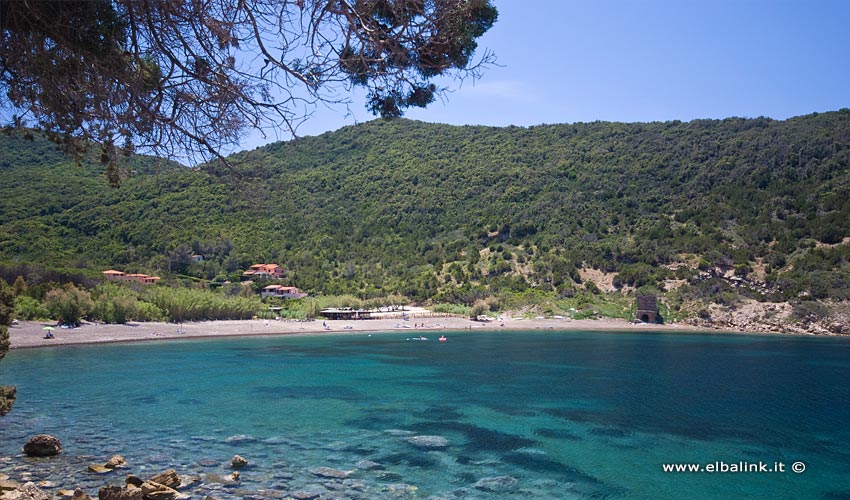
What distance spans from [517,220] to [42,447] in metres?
62.6

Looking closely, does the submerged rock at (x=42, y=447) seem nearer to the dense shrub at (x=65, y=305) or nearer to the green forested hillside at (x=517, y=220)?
the dense shrub at (x=65, y=305)

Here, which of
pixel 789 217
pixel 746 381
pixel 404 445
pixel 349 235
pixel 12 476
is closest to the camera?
pixel 12 476

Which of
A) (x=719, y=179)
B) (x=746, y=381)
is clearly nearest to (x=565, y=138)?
(x=719, y=179)

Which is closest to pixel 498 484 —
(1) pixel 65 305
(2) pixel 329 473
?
(2) pixel 329 473

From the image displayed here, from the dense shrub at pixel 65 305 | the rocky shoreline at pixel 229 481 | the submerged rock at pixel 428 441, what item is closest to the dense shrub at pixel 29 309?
the dense shrub at pixel 65 305

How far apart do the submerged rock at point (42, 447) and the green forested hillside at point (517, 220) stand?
35.3 m

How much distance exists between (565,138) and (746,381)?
75.4 metres

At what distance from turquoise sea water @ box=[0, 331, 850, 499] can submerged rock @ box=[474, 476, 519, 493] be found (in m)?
0.09

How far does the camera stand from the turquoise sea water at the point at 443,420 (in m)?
10.5

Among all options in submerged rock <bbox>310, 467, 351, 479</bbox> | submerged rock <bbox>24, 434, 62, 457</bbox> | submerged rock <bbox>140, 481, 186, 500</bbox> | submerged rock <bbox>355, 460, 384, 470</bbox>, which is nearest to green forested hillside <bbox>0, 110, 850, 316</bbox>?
submerged rock <bbox>24, 434, 62, 457</bbox>

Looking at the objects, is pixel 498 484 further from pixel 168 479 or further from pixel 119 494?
pixel 119 494

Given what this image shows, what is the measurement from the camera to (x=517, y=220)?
2766 inches

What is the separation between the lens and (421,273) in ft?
208

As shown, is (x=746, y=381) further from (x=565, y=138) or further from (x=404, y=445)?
(x=565, y=138)
